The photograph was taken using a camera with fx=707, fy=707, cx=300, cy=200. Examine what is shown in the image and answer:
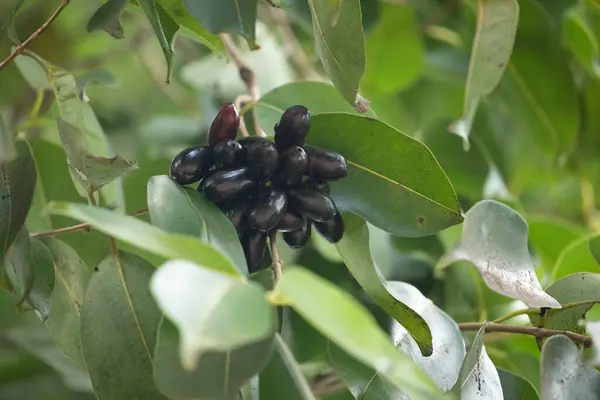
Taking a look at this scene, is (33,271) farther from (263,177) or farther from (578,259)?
(578,259)

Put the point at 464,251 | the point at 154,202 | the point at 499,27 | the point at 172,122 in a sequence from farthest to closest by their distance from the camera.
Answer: the point at 172,122 < the point at 499,27 < the point at 464,251 < the point at 154,202

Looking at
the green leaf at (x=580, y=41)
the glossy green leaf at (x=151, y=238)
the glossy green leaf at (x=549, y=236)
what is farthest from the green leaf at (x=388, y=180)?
the green leaf at (x=580, y=41)

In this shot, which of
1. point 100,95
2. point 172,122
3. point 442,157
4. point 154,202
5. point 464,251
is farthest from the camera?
point 100,95

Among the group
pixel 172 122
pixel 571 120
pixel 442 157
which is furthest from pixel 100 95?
pixel 571 120

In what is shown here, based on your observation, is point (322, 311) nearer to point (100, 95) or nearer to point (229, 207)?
point (229, 207)

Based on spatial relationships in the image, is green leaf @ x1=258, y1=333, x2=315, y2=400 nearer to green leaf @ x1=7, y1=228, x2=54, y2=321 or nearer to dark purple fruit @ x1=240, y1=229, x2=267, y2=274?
dark purple fruit @ x1=240, y1=229, x2=267, y2=274

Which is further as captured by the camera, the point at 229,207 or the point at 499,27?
the point at 499,27
